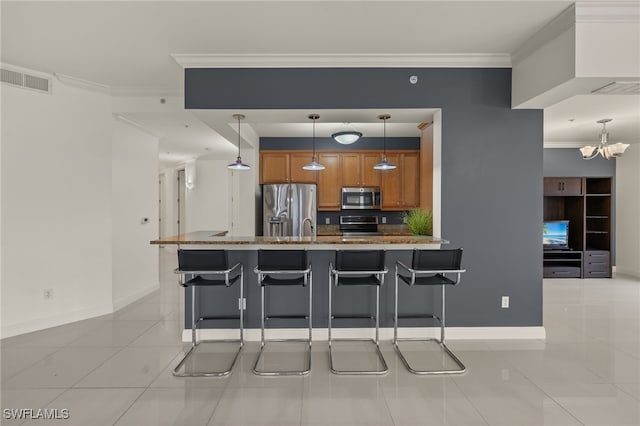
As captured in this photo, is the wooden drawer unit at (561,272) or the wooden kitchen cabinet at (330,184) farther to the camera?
the wooden drawer unit at (561,272)

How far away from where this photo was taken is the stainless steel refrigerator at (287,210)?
566cm

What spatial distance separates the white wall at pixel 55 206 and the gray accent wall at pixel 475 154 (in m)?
1.88

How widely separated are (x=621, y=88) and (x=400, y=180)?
360 centimetres

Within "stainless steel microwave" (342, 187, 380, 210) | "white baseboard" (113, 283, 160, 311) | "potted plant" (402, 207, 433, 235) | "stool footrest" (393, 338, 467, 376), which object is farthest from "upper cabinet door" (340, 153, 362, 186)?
"white baseboard" (113, 283, 160, 311)

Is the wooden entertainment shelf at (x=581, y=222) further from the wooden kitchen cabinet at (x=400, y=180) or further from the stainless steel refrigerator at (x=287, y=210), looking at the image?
the stainless steel refrigerator at (x=287, y=210)

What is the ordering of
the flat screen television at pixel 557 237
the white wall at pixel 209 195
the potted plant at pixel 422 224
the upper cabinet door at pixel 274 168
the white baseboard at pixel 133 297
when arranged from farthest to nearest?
the white wall at pixel 209 195 → the flat screen television at pixel 557 237 → the upper cabinet door at pixel 274 168 → the white baseboard at pixel 133 297 → the potted plant at pixel 422 224

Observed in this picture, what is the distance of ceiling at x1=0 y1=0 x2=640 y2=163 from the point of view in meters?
2.46

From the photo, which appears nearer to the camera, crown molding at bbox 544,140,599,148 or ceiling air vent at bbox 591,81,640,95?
ceiling air vent at bbox 591,81,640,95

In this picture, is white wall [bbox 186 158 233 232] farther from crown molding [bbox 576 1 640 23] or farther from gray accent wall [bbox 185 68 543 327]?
crown molding [bbox 576 1 640 23]

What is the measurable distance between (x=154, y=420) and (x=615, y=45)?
13.4 ft

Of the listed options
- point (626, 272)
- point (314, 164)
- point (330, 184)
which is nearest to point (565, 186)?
point (626, 272)

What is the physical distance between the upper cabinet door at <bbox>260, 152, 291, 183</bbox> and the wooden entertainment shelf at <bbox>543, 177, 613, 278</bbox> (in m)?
4.88

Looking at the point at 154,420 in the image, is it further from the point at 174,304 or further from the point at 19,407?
the point at 174,304

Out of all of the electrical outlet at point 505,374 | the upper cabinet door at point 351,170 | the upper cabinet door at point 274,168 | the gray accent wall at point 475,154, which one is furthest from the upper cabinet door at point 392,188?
the electrical outlet at point 505,374
